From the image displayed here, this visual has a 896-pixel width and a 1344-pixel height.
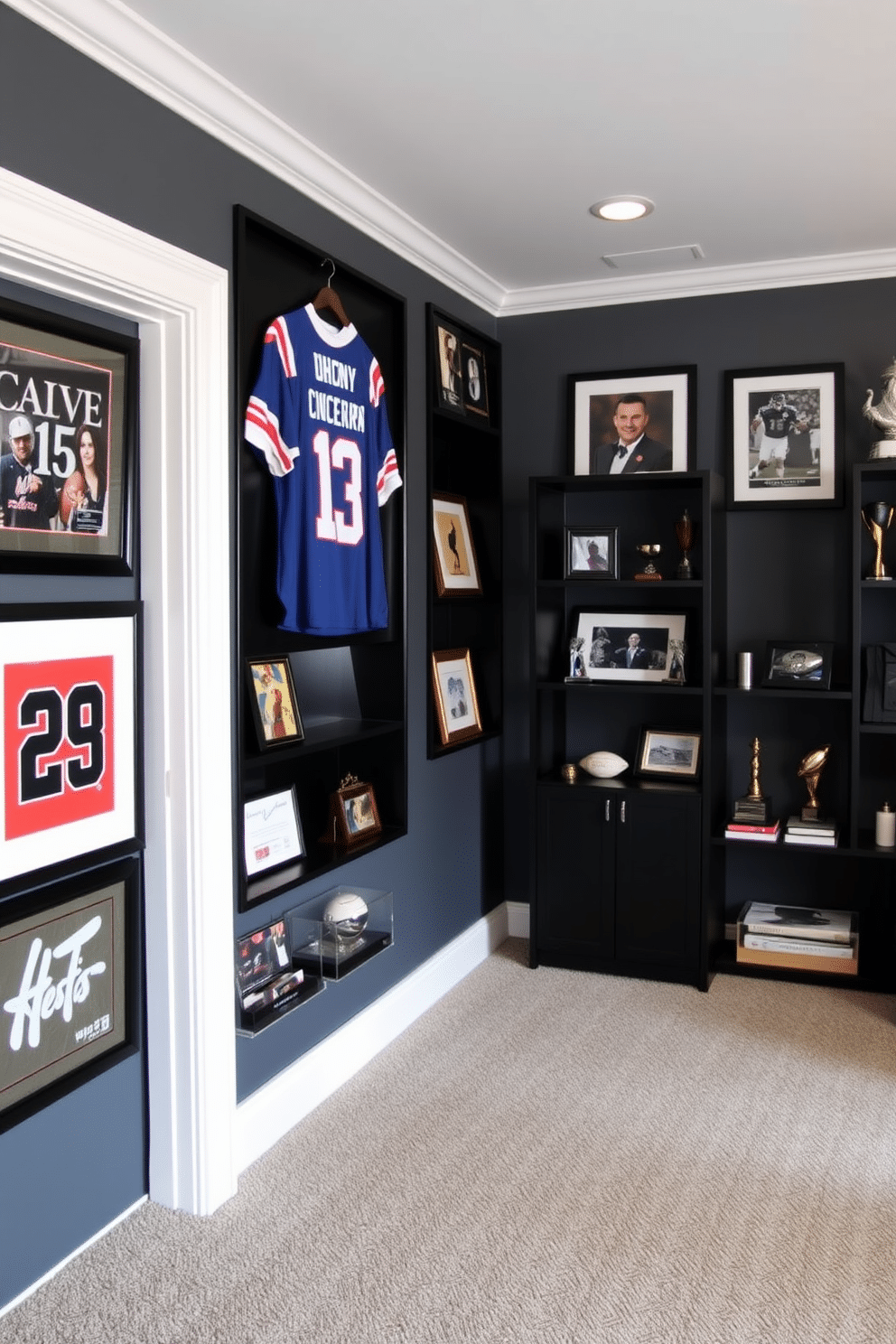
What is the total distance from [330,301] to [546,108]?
29.4 inches

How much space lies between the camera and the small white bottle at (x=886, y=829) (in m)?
3.79

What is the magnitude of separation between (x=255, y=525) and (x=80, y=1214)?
5.37 ft

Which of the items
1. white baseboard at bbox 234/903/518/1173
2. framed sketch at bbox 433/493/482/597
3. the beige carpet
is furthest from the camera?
framed sketch at bbox 433/493/482/597

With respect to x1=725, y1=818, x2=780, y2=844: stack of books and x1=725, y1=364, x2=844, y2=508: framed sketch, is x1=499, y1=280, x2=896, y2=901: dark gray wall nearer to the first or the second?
x1=725, y1=364, x2=844, y2=508: framed sketch

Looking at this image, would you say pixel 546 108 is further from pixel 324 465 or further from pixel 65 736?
pixel 65 736

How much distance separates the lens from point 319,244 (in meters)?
3.06

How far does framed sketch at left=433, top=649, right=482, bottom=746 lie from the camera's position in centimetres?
387

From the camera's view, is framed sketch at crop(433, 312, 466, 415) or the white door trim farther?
framed sketch at crop(433, 312, 466, 415)

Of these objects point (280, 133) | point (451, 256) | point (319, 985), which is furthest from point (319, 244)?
point (319, 985)

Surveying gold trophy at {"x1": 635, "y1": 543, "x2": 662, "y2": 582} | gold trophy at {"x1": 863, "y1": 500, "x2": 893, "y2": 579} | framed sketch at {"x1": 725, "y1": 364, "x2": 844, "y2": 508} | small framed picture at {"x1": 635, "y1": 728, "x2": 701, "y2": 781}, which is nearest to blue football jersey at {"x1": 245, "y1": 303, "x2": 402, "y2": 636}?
gold trophy at {"x1": 635, "y1": 543, "x2": 662, "y2": 582}

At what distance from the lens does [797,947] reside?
156 inches

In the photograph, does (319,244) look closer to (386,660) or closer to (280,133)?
(280,133)

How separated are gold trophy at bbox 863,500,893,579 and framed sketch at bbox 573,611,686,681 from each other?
2.35ft

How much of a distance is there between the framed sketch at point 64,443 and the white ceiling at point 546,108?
57 centimetres
